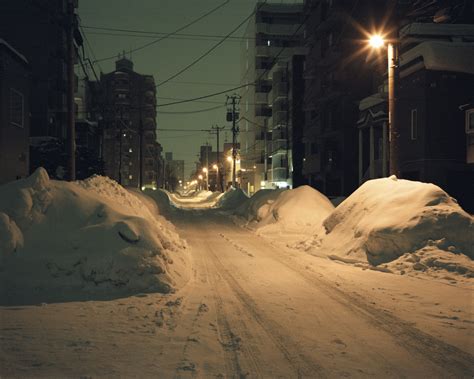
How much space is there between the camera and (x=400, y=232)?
11852 millimetres

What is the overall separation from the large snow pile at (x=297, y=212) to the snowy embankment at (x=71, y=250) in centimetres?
1175

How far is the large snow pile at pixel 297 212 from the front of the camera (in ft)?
72.8

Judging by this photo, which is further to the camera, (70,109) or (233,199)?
(233,199)

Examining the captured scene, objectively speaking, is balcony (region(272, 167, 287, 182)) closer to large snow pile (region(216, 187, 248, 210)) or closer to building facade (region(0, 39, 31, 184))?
large snow pile (region(216, 187, 248, 210))

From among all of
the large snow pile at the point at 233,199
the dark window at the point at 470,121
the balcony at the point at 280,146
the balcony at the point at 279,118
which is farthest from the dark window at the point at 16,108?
the balcony at the point at 280,146

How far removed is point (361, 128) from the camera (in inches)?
1454

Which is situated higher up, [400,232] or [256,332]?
[400,232]

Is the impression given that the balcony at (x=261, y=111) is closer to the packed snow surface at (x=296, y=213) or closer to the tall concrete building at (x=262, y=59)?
the tall concrete building at (x=262, y=59)

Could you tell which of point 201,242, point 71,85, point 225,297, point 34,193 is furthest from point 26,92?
point 225,297

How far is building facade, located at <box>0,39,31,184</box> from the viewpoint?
23.5 metres

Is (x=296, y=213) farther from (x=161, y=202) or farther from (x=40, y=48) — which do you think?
(x=40, y=48)

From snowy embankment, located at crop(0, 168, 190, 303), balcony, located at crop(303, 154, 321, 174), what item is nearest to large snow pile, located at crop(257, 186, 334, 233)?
snowy embankment, located at crop(0, 168, 190, 303)

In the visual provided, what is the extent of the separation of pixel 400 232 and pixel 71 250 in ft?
25.8

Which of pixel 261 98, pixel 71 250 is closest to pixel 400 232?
pixel 71 250
